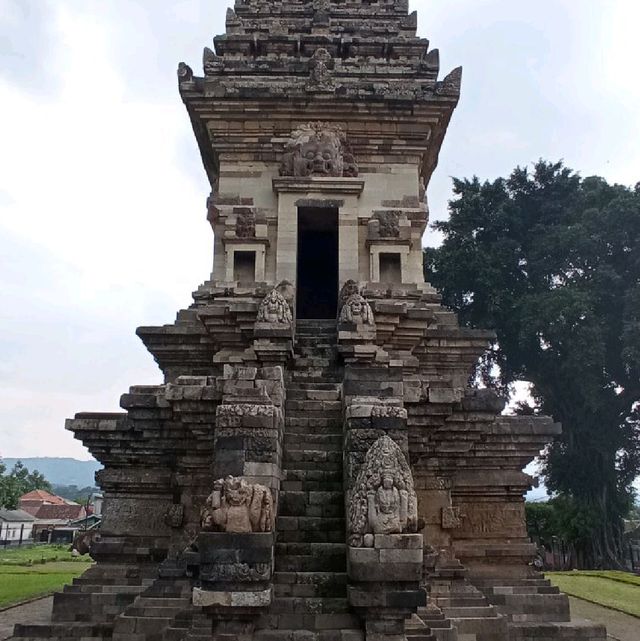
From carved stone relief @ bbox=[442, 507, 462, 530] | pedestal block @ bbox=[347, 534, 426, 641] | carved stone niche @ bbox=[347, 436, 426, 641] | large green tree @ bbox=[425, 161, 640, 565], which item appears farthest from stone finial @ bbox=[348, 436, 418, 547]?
large green tree @ bbox=[425, 161, 640, 565]

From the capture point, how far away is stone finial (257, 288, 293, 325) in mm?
10602

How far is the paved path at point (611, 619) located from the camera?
11.8m

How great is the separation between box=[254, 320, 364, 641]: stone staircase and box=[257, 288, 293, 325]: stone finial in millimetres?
957

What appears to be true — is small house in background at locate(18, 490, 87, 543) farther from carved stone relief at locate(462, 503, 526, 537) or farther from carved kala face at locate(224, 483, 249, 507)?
carved kala face at locate(224, 483, 249, 507)

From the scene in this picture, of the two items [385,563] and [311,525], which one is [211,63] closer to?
[311,525]

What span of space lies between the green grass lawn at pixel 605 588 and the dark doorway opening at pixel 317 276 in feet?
32.4

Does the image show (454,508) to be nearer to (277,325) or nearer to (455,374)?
(455,374)

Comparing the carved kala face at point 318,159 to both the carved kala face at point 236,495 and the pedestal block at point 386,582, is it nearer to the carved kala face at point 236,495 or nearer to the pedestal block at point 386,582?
the carved kala face at point 236,495

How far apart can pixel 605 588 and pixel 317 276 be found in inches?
496

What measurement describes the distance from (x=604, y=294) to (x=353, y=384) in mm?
24309

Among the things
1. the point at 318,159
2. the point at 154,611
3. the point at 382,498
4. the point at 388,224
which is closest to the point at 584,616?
the point at 388,224

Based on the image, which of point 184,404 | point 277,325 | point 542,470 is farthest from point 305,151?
point 542,470

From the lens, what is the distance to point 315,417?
9.66 meters

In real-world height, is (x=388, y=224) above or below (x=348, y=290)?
above
